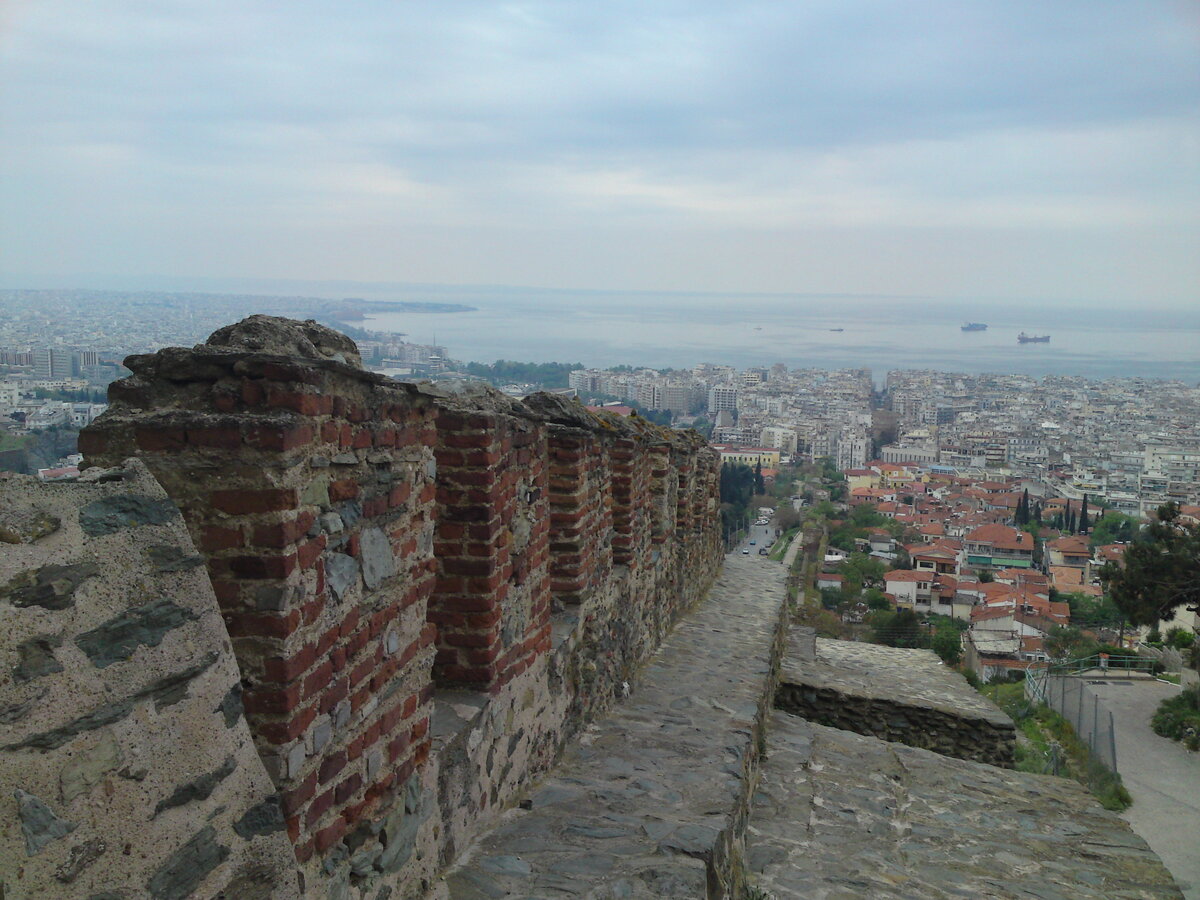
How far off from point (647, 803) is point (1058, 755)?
355 inches

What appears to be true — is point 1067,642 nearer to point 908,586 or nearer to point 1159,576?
point 908,586

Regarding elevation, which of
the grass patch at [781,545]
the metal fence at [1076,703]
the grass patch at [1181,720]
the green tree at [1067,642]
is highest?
the metal fence at [1076,703]

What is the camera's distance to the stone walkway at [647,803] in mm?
2783

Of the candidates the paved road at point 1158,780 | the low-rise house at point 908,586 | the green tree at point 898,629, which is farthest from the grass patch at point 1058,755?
the low-rise house at point 908,586

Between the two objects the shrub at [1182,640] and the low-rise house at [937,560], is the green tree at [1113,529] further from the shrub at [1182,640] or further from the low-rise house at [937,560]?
the shrub at [1182,640]

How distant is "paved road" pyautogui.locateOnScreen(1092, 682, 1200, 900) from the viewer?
32.7ft

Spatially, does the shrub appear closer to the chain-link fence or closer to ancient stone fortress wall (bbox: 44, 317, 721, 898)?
the chain-link fence

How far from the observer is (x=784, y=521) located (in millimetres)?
66125

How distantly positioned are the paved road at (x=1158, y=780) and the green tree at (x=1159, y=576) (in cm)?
162

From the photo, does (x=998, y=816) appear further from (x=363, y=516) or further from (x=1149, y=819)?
(x=1149, y=819)

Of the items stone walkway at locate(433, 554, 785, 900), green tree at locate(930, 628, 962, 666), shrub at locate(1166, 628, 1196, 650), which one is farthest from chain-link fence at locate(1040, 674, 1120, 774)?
green tree at locate(930, 628, 962, 666)

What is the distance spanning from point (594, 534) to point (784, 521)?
208ft

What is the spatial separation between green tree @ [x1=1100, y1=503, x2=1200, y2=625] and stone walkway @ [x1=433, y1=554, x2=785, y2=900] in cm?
1665

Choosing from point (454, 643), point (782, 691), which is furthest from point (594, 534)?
point (782, 691)
